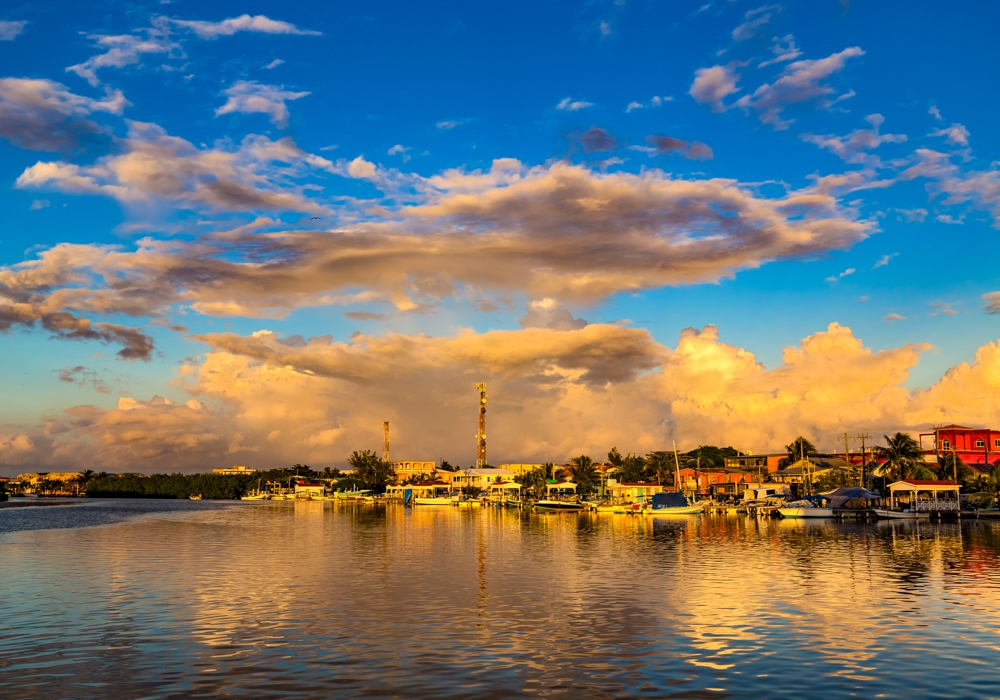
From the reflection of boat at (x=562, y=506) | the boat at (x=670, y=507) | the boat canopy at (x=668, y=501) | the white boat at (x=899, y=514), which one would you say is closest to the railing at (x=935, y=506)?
the white boat at (x=899, y=514)

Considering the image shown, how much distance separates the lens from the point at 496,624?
34094mm

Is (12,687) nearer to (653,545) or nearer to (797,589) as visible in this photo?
(797,589)

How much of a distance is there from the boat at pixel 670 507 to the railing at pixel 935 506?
1517 inches

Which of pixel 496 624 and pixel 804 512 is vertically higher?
pixel 496 624

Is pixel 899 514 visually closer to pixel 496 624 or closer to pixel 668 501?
pixel 668 501

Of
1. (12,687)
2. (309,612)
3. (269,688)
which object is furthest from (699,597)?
(12,687)

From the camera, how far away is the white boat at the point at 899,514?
128875 mm

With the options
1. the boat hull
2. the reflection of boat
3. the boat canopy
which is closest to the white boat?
the boat hull

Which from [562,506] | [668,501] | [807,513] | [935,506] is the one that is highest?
[668,501]

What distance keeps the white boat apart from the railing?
1278mm

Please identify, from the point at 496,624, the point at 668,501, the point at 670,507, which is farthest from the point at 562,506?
the point at 496,624

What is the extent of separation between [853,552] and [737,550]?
385 inches

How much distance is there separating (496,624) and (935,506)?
12576cm

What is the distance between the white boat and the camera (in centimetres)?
12888
